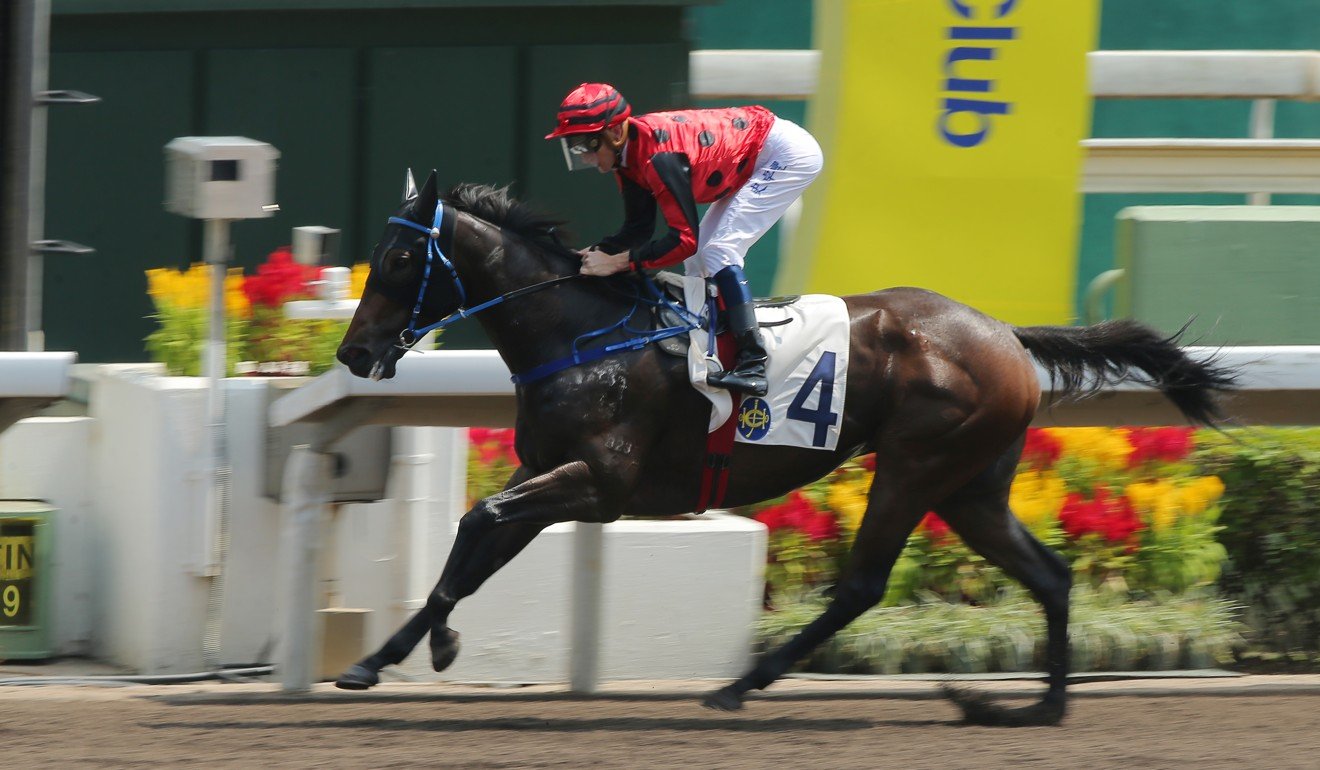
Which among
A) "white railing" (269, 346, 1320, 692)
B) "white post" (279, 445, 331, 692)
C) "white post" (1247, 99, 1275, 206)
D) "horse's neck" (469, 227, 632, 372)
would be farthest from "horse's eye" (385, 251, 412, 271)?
"white post" (1247, 99, 1275, 206)

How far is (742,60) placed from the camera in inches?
388

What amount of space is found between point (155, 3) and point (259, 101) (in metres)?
0.75

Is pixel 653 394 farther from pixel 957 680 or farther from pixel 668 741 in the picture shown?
pixel 957 680

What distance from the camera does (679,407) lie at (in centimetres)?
564

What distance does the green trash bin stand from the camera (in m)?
6.61

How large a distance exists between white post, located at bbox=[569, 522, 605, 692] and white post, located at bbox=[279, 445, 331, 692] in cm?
92

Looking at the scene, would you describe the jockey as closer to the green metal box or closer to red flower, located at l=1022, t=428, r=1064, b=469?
red flower, located at l=1022, t=428, r=1064, b=469

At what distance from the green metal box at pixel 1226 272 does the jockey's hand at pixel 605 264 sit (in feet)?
9.12

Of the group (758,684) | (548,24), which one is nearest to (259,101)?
(548,24)

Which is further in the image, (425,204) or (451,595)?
(425,204)

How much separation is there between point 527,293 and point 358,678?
4.44 ft

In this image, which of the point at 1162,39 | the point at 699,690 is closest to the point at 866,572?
the point at 699,690

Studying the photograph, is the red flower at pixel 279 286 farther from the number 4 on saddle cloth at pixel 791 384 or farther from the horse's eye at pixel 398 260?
the number 4 on saddle cloth at pixel 791 384

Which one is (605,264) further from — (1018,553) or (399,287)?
(1018,553)
